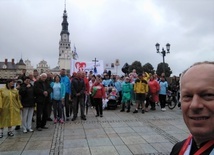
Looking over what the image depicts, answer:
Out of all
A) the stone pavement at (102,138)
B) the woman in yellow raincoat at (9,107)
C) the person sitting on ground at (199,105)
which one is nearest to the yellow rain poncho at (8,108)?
the woman in yellow raincoat at (9,107)

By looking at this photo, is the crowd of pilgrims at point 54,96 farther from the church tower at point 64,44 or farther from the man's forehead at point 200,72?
the church tower at point 64,44

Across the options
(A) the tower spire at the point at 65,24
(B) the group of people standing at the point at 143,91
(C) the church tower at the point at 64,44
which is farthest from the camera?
(A) the tower spire at the point at 65,24

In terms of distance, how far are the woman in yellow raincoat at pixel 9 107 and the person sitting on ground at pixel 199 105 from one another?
7.50 m

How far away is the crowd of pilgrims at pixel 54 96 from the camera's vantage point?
809cm

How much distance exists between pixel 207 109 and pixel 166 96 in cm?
1311

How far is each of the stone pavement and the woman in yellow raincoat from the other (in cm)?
40

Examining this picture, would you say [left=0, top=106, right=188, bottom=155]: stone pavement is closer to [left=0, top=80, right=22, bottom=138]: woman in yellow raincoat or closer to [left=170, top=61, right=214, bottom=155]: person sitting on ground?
[left=0, top=80, right=22, bottom=138]: woman in yellow raincoat

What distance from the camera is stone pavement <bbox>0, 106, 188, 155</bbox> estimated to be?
20.6 feet

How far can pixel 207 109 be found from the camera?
1086 millimetres

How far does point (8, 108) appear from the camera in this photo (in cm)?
800

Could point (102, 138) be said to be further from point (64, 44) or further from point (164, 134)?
point (64, 44)

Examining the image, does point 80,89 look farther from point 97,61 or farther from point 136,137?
point 97,61

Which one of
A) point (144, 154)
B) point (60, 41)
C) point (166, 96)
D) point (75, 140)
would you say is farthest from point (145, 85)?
point (60, 41)

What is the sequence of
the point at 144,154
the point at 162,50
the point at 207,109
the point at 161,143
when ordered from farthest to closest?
1. the point at 162,50
2. the point at 161,143
3. the point at 144,154
4. the point at 207,109
